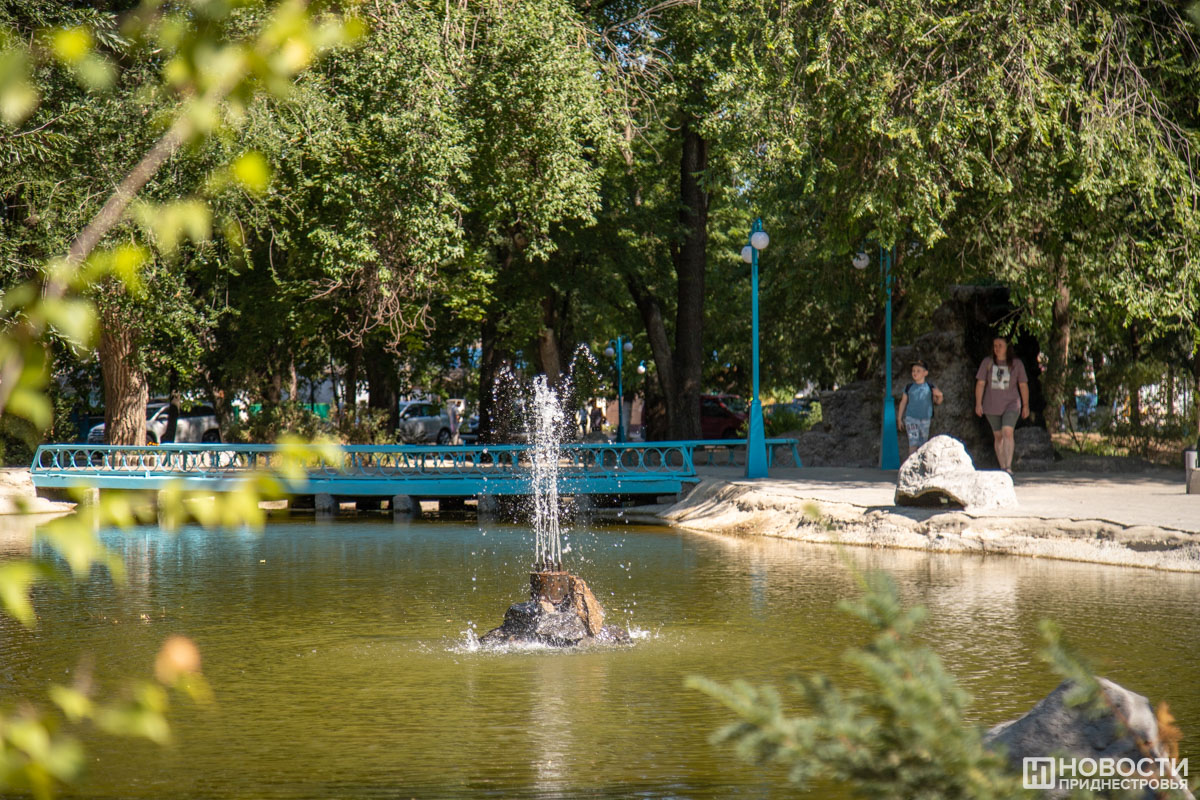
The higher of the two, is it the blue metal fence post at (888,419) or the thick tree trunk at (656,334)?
the thick tree trunk at (656,334)

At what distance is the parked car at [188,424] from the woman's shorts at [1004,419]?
26394mm

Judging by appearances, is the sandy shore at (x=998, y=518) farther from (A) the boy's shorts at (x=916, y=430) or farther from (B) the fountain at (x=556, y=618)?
(B) the fountain at (x=556, y=618)

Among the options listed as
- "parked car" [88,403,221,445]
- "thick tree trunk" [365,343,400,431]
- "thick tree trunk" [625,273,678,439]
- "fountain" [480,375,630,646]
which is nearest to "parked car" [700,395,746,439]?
"thick tree trunk" [625,273,678,439]

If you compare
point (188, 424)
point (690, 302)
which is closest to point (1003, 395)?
point (690, 302)

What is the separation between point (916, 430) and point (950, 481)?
465cm

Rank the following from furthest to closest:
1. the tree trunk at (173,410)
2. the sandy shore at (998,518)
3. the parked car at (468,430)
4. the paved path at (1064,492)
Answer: the parked car at (468,430) → the tree trunk at (173,410) → the paved path at (1064,492) → the sandy shore at (998,518)

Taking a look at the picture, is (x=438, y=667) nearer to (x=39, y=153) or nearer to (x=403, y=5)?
(x=39, y=153)

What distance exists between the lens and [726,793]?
6.01 meters

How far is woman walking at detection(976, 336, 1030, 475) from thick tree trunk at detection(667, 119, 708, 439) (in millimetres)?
10092

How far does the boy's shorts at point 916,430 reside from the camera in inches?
793

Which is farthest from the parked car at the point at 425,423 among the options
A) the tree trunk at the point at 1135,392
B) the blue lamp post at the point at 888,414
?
the tree trunk at the point at 1135,392

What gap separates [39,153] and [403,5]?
6831 millimetres

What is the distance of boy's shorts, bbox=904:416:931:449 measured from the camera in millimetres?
20141

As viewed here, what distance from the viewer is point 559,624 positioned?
9961 millimetres
